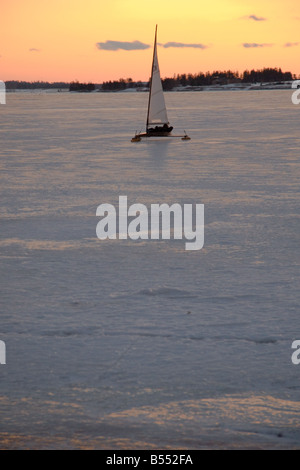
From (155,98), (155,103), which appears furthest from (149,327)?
(155,98)

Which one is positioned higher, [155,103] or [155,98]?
[155,98]

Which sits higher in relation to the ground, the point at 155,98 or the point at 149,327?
the point at 155,98

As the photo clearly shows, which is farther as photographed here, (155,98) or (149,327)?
(155,98)

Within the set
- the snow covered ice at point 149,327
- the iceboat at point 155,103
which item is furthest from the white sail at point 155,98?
the snow covered ice at point 149,327

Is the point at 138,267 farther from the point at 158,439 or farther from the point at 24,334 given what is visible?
the point at 158,439

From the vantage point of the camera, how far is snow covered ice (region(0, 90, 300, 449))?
4.87m

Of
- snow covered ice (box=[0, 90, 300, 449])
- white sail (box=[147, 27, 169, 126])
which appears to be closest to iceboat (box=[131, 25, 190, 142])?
white sail (box=[147, 27, 169, 126])

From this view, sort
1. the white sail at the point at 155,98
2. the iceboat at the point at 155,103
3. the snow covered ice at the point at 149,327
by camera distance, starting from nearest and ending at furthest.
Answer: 1. the snow covered ice at the point at 149,327
2. the iceboat at the point at 155,103
3. the white sail at the point at 155,98

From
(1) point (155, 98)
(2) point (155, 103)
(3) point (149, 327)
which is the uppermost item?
(1) point (155, 98)

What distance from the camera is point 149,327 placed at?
692 centimetres

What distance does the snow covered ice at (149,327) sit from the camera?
487 centimetres

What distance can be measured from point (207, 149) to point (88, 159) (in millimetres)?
5970

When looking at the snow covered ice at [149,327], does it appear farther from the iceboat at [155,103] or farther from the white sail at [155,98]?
the white sail at [155,98]

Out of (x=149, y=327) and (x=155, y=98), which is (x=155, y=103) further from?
(x=149, y=327)
